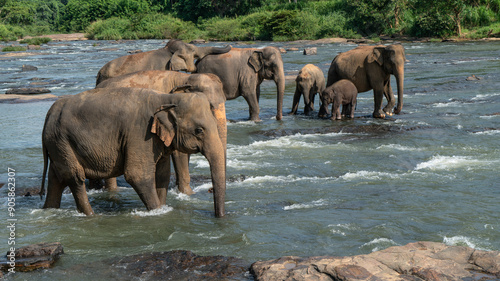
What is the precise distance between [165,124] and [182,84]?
1848mm

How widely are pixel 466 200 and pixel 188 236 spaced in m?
3.91

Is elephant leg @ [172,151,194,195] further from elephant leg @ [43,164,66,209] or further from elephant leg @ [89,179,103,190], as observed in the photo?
elephant leg @ [43,164,66,209]

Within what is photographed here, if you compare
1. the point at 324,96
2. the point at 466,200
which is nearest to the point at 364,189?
the point at 466,200

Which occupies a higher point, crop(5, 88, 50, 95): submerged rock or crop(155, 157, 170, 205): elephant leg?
crop(155, 157, 170, 205): elephant leg

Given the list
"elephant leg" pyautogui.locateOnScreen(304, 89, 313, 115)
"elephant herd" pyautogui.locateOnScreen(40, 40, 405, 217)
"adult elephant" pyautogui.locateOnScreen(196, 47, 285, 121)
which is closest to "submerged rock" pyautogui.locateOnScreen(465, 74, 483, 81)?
"elephant leg" pyautogui.locateOnScreen(304, 89, 313, 115)

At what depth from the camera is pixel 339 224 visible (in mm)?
7246

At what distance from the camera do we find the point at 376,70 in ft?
53.5

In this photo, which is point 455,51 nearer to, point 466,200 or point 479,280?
point 466,200

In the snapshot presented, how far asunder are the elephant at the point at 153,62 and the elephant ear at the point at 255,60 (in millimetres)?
3497

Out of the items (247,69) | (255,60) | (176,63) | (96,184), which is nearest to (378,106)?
(255,60)

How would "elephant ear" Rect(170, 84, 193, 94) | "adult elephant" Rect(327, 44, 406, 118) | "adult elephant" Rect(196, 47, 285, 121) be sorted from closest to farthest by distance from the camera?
"elephant ear" Rect(170, 84, 193, 94) → "adult elephant" Rect(196, 47, 285, 121) → "adult elephant" Rect(327, 44, 406, 118)

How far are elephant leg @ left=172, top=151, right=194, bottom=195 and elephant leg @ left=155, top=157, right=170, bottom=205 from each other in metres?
0.94

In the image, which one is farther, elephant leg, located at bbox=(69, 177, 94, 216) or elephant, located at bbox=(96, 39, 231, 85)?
elephant, located at bbox=(96, 39, 231, 85)

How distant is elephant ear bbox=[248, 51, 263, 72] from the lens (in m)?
15.3
